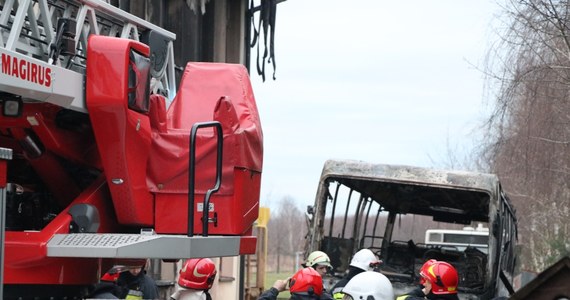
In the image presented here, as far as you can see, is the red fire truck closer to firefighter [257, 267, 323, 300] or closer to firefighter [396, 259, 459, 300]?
firefighter [257, 267, 323, 300]

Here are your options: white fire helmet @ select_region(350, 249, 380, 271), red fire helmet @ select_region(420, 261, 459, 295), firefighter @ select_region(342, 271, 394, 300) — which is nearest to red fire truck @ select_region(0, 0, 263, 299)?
firefighter @ select_region(342, 271, 394, 300)

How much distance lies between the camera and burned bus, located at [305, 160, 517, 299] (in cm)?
1122

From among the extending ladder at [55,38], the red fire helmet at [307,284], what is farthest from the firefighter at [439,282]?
the extending ladder at [55,38]

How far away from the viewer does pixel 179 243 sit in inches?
234

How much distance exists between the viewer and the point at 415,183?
37.4 ft

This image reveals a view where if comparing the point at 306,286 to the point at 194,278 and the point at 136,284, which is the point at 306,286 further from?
the point at 136,284

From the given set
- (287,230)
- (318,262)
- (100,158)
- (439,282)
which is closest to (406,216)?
(318,262)

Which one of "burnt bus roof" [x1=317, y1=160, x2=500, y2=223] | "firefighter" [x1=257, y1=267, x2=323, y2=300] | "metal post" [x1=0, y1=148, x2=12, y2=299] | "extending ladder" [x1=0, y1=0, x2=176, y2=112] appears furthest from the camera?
"burnt bus roof" [x1=317, y1=160, x2=500, y2=223]

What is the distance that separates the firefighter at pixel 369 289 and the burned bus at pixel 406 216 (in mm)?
3398

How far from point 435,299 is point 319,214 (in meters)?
3.35

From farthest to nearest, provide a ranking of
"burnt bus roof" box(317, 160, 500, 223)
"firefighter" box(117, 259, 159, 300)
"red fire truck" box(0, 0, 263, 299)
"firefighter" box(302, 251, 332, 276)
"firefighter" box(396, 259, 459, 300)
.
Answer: "burnt bus roof" box(317, 160, 500, 223) → "firefighter" box(302, 251, 332, 276) → "firefighter" box(396, 259, 459, 300) → "firefighter" box(117, 259, 159, 300) → "red fire truck" box(0, 0, 263, 299)

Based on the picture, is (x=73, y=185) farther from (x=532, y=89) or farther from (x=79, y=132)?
(x=532, y=89)

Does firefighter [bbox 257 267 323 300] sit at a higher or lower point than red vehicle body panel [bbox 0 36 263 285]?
lower

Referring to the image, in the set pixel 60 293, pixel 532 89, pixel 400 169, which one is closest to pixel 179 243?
pixel 60 293
